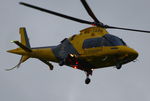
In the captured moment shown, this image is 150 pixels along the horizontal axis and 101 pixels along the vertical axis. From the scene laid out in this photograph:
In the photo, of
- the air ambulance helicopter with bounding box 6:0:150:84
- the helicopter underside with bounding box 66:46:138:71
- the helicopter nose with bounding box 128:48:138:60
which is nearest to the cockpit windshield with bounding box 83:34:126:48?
the air ambulance helicopter with bounding box 6:0:150:84

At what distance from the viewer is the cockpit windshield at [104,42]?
122 feet

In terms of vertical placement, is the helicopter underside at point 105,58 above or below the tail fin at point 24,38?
above

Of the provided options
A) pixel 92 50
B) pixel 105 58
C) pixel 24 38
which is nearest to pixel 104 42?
pixel 92 50

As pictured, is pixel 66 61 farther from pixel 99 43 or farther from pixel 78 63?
pixel 99 43

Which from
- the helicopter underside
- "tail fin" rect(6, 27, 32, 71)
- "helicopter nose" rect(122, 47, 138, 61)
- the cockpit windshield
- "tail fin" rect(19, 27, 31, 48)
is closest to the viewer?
"helicopter nose" rect(122, 47, 138, 61)

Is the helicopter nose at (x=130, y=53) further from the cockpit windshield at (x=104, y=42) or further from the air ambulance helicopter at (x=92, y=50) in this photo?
the cockpit windshield at (x=104, y=42)

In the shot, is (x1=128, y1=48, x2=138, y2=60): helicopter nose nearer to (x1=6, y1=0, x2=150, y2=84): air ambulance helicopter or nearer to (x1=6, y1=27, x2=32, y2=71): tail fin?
(x1=6, y1=0, x2=150, y2=84): air ambulance helicopter

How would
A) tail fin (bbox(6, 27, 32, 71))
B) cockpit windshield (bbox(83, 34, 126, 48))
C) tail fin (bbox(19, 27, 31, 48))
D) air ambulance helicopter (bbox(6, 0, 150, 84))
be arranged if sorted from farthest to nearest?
1. tail fin (bbox(19, 27, 31, 48))
2. tail fin (bbox(6, 27, 32, 71))
3. cockpit windshield (bbox(83, 34, 126, 48))
4. air ambulance helicopter (bbox(6, 0, 150, 84))

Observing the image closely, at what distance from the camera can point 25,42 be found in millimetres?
46688

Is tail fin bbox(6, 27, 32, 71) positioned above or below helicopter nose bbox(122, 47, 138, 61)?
below

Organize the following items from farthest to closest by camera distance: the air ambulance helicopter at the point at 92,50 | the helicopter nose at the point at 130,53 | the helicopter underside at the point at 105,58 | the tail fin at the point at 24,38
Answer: the tail fin at the point at 24,38 < the air ambulance helicopter at the point at 92,50 < the helicopter underside at the point at 105,58 < the helicopter nose at the point at 130,53

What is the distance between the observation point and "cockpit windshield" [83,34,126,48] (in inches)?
1460

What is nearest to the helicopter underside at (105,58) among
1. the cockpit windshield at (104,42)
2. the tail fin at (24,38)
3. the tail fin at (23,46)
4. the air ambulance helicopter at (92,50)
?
the air ambulance helicopter at (92,50)

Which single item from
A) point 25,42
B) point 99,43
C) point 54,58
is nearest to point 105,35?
point 99,43
